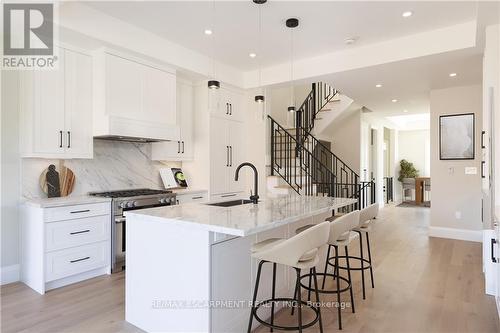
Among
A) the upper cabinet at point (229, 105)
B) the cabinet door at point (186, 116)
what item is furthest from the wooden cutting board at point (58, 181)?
the upper cabinet at point (229, 105)

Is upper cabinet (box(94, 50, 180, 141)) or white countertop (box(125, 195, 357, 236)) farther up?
upper cabinet (box(94, 50, 180, 141))

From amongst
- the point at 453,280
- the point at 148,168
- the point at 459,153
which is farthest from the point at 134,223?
the point at 459,153

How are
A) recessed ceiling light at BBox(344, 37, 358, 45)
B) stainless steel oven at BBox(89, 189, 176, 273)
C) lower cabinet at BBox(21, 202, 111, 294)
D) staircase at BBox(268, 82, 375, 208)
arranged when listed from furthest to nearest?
staircase at BBox(268, 82, 375, 208)
recessed ceiling light at BBox(344, 37, 358, 45)
stainless steel oven at BBox(89, 189, 176, 273)
lower cabinet at BBox(21, 202, 111, 294)

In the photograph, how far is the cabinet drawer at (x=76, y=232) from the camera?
3145 millimetres

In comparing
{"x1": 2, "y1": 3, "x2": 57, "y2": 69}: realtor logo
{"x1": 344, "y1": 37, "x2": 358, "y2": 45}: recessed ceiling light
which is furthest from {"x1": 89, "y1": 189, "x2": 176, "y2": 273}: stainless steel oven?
{"x1": 344, "y1": 37, "x2": 358, "y2": 45}: recessed ceiling light

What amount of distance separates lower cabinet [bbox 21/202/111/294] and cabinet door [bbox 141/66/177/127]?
1.36 metres

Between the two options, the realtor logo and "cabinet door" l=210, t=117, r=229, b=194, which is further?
"cabinet door" l=210, t=117, r=229, b=194

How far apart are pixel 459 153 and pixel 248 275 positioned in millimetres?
4979

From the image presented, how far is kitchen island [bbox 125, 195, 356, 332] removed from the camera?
2045 millimetres

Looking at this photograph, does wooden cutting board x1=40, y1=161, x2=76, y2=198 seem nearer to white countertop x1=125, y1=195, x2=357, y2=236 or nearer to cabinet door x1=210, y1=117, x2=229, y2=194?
white countertop x1=125, y1=195, x2=357, y2=236

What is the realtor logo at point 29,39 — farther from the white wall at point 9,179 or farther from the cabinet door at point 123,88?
the cabinet door at point 123,88

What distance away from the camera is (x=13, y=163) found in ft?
11.2

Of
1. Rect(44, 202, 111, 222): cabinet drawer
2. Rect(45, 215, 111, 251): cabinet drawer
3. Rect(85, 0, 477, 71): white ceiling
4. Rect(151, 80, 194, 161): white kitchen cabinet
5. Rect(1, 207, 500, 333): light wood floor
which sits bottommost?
Rect(1, 207, 500, 333): light wood floor

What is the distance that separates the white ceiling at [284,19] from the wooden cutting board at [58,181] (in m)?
1.88
